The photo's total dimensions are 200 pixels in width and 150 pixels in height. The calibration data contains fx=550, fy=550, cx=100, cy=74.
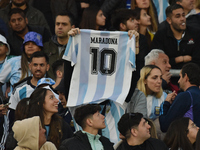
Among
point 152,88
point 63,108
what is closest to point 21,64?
point 63,108

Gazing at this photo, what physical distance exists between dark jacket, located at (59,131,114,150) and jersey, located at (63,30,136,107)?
3.24 feet

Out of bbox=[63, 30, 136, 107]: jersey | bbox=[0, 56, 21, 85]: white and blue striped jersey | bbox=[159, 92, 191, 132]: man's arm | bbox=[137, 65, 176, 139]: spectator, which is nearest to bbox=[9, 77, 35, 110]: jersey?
bbox=[0, 56, 21, 85]: white and blue striped jersey

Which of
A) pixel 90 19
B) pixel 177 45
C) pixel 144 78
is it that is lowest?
pixel 144 78

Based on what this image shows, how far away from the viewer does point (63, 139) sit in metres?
8.13

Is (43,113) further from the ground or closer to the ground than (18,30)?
closer to the ground

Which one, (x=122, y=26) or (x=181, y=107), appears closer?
(x=181, y=107)

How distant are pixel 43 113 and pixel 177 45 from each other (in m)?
3.75

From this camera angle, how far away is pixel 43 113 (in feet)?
27.1

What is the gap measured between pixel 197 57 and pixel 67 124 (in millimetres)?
3650

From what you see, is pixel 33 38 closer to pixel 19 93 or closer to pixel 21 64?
pixel 21 64

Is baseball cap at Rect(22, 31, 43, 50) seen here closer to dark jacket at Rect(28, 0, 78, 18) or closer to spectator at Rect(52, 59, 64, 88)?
spectator at Rect(52, 59, 64, 88)

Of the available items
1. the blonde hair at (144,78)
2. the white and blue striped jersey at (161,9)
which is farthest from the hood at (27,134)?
the white and blue striped jersey at (161,9)

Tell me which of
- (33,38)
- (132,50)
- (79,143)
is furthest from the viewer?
(33,38)

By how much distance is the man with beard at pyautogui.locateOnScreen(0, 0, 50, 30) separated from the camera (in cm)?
1252
